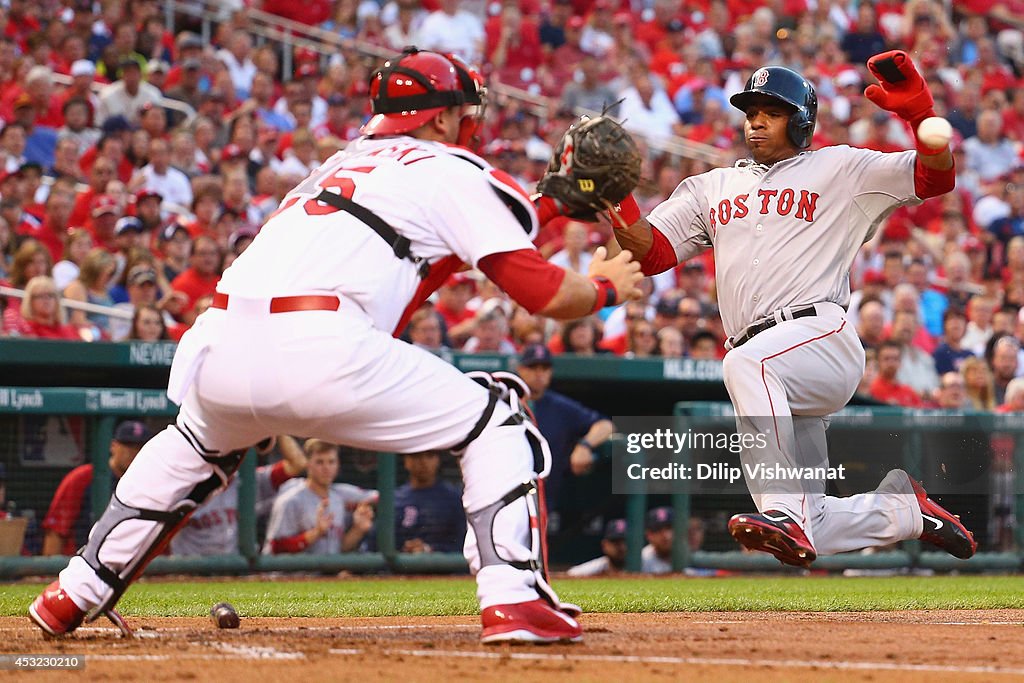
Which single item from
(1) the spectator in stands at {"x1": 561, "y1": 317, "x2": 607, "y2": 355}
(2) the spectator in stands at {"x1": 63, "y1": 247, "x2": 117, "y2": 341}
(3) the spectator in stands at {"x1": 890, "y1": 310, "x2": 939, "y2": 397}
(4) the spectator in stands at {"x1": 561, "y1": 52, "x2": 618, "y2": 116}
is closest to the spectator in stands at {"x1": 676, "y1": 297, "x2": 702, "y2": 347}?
(1) the spectator in stands at {"x1": 561, "y1": 317, "x2": 607, "y2": 355}

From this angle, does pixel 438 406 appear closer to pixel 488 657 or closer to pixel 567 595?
pixel 488 657

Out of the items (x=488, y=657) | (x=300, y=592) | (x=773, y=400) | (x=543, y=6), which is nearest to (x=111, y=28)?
(x=543, y=6)

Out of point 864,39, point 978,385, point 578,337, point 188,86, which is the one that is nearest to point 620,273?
point 578,337

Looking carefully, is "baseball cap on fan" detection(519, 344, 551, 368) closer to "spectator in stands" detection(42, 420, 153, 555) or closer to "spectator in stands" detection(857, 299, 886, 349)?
"spectator in stands" detection(42, 420, 153, 555)

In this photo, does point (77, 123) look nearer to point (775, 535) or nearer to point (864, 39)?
point (775, 535)

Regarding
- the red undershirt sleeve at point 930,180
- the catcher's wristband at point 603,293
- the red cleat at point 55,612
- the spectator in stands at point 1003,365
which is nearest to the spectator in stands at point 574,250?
the spectator in stands at point 1003,365
